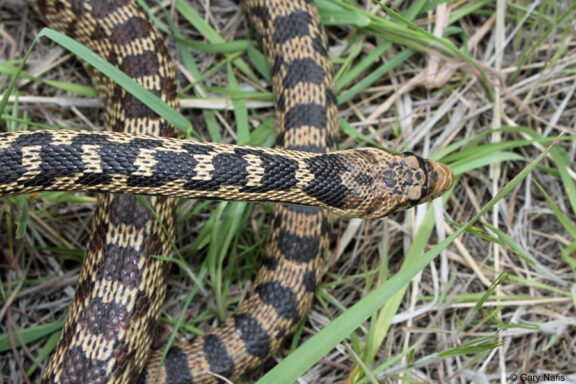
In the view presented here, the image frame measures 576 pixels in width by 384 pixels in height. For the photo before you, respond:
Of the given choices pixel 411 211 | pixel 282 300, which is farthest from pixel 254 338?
pixel 411 211

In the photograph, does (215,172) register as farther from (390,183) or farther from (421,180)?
(421,180)

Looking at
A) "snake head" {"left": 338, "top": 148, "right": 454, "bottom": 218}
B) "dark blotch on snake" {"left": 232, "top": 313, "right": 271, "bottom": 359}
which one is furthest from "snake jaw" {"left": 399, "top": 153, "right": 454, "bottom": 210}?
"dark blotch on snake" {"left": 232, "top": 313, "right": 271, "bottom": 359}

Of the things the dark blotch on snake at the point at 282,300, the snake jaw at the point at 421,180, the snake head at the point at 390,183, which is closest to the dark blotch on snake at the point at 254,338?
the dark blotch on snake at the point at 282,300

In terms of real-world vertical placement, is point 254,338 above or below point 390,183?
below

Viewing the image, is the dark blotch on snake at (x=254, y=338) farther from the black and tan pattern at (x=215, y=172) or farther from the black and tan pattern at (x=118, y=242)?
the black and tan pattern at (x=215, y=172)

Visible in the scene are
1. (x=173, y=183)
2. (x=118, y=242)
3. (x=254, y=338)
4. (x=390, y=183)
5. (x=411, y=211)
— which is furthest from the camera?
(x=411, y=211)
